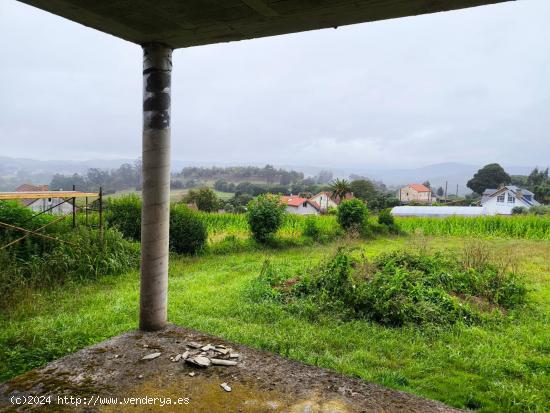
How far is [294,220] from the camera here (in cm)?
1631

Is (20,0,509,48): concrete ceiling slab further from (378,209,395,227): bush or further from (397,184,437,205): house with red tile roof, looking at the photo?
(397,184,437,205): house with red tile roof

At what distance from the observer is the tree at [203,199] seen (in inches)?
1227

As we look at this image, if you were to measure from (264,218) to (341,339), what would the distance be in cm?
757

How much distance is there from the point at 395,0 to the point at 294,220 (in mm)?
13817

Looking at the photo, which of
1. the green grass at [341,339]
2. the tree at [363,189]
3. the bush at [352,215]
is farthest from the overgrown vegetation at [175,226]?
the tree at [363,189]

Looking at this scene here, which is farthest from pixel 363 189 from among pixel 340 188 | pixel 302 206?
pixel 340 188

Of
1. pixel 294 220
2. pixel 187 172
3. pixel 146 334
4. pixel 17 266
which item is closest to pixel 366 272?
pixel 146 334

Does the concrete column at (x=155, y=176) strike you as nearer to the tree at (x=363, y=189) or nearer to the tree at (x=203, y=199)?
the tree at (x=203, y=199)

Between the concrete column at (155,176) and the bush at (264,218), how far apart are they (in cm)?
795

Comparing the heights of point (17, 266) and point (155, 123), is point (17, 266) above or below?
below

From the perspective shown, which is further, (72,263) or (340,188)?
(340,188)

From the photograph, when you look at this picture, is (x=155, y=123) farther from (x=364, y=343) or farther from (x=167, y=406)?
(x=364, y=343)

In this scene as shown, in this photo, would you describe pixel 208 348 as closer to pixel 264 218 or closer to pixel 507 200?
pixel 264 218

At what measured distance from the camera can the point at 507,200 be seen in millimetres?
42281
